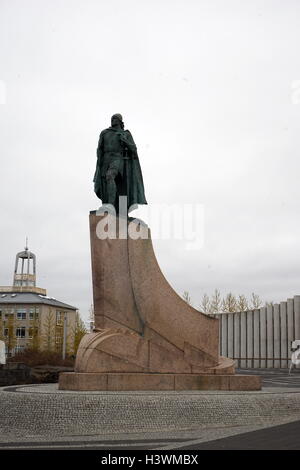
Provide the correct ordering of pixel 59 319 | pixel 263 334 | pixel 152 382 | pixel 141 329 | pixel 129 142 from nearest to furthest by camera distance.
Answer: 1. pixel 152 382
2. pixel 141 329
3. pixel 129 142
4. pixel 263 334
5. pixel 59 319

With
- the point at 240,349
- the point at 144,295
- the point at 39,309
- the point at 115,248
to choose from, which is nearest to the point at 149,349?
the point at 144,295

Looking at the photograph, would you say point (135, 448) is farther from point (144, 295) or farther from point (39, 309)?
Result: point (39, 309)

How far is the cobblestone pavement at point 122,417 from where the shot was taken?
978 cm

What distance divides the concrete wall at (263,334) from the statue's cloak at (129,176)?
81.6ft

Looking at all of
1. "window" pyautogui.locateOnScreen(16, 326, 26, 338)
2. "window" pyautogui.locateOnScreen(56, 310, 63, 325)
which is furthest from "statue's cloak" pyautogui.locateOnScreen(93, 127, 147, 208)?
"window" pyautogui.locateOnScreen(16, 326, 26, 338)

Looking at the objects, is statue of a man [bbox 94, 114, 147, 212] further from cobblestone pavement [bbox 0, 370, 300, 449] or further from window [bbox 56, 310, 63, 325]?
window [bbox 56, 310, 63, 325]

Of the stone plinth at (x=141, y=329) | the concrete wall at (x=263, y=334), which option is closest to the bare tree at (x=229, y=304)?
the concrete wall at (x=263, y=334)

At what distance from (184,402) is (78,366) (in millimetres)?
2546

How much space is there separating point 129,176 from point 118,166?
39 cm

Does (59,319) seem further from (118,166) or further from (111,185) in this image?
(111,185)

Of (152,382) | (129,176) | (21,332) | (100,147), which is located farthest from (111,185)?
(21,332)

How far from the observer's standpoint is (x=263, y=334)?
39281 mm

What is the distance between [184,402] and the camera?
34.8 feet

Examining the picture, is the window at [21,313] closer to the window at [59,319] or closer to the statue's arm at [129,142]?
the window at [59,319]
